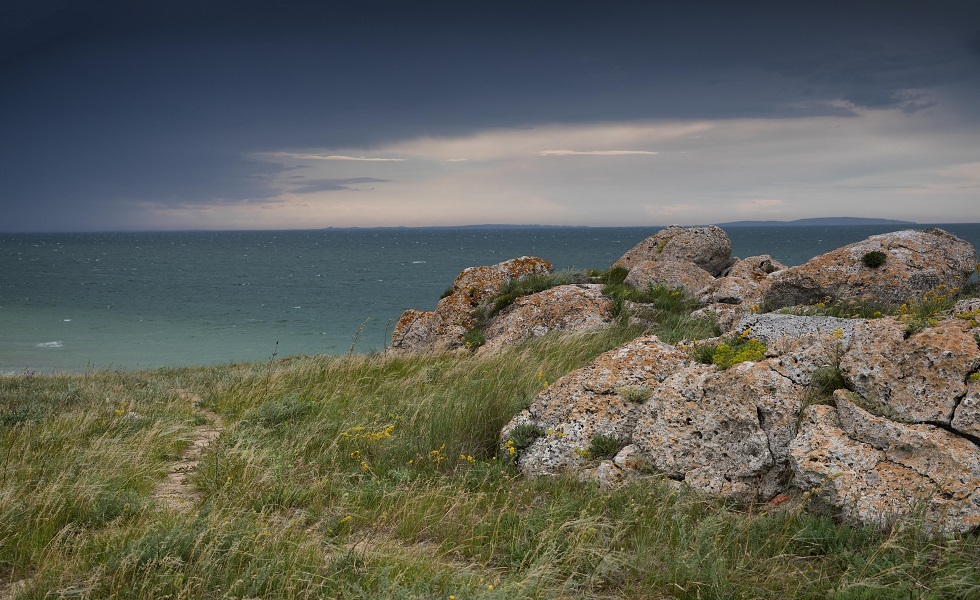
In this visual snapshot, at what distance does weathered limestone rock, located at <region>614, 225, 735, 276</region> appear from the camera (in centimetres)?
1830

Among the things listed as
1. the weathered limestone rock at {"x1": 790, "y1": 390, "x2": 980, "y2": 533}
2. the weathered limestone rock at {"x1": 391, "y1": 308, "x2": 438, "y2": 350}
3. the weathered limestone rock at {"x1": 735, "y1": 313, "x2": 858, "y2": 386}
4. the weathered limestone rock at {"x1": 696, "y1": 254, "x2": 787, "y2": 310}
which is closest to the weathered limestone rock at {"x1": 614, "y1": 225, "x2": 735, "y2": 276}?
the weathered limestone rock at {"x1": 696, "y1": 254, "x2": 787, "y2": 310}

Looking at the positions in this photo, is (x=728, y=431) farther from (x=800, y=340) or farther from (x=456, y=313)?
(x=456, y=313)

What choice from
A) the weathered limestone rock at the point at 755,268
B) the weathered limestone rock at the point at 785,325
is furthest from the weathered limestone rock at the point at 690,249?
the weathered limestone rock at the point at 785,325

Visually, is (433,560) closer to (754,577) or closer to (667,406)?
(754,577)

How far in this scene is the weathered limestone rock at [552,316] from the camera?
1332cm

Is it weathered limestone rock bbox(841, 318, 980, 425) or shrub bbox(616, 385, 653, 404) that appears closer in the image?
weathered limestone rock bbox(841, 318, 980, 425)

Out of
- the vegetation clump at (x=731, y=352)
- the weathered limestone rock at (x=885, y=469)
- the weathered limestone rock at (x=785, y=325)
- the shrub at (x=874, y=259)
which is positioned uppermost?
the shrub at (x=874, y=259)

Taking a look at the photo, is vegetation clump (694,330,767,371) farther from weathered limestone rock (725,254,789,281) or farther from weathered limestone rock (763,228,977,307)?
weathered limestone rock (725,254,789,281)

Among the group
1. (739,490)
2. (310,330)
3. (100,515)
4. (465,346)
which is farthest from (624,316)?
(310,330)

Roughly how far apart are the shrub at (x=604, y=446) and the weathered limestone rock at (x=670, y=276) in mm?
9758

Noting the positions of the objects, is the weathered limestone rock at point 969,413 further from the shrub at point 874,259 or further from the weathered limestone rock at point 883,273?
the shrub at point 874,259

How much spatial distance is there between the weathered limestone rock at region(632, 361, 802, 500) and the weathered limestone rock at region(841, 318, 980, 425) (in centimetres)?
62

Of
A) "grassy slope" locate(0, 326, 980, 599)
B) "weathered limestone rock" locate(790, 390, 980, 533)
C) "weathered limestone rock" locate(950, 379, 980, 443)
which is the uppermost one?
"weathered limestone rock" locate(950, 379, 980, 443)

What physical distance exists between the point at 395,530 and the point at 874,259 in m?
11.0
